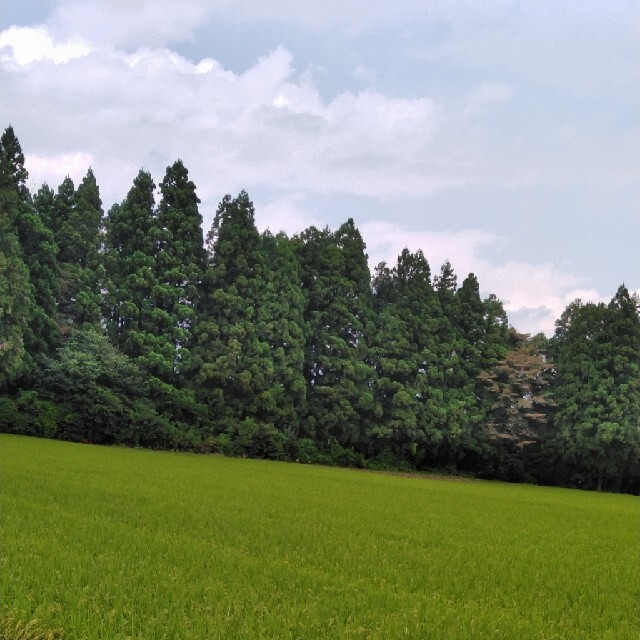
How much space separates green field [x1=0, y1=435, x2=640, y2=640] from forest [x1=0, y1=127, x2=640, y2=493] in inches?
694

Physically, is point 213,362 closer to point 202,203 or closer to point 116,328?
point 116,328

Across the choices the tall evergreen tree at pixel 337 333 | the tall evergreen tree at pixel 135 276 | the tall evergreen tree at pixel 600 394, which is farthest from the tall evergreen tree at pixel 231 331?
the tall evergreen tree at pixel 600 394

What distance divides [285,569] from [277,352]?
27868 mm

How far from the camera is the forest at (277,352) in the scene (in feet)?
102

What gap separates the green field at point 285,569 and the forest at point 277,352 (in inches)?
694

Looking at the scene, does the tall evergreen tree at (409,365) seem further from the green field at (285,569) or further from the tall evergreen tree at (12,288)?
the green field at (285,569)

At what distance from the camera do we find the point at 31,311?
3058cm

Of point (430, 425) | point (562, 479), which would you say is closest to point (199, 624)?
point (430, 425)

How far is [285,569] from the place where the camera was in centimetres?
666

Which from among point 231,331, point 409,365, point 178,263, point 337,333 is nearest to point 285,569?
point 231,331

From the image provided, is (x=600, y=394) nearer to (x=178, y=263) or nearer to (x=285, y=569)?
(x=178, y=263)

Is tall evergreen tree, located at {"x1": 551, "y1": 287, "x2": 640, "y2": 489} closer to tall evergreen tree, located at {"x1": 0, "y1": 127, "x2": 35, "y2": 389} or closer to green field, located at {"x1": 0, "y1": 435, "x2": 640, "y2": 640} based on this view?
green field, located at {"x1": 0, "y1": 435, "x2": 640, "y2": 640}

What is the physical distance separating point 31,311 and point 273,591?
1133 inches

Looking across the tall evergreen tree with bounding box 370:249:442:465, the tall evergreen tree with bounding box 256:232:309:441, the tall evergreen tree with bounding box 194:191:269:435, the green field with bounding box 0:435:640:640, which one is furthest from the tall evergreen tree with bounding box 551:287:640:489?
the green field with bounding box 0:435:640:640
